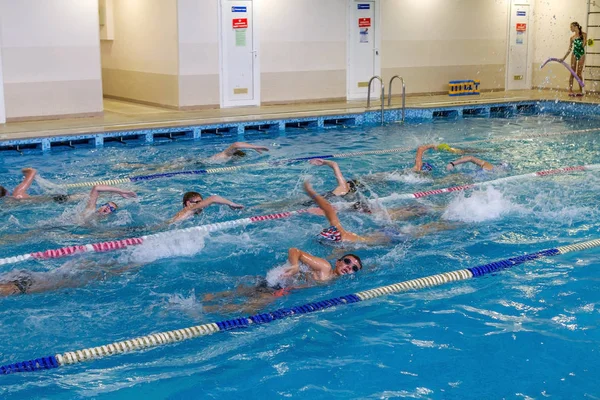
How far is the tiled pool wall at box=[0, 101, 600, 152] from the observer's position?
36.2 ft

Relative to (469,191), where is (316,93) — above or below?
above

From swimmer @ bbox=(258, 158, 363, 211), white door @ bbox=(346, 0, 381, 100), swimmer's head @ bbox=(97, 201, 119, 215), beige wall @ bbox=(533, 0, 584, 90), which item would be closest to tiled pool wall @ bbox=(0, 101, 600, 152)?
white door @ bbox=(346, 0, 381, 100)

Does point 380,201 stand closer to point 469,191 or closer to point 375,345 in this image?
point 469,191

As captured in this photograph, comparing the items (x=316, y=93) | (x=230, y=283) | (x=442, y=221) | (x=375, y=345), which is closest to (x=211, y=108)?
(x=316, y=93)

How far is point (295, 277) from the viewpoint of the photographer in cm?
517

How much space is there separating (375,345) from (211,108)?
10.5m

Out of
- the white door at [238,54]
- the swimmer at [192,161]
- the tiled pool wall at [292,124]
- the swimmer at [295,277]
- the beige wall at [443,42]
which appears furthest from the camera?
the beige wall at [443,42]

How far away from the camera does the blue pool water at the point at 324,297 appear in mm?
3916

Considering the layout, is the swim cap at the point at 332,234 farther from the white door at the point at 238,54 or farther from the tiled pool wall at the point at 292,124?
the white door at the point at 238,54

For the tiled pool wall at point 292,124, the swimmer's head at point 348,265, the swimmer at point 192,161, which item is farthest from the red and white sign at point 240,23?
the swimmer's head at point 348,265

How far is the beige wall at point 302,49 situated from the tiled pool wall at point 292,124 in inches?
75.0

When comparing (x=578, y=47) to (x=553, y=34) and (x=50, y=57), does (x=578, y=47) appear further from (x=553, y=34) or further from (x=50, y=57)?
(x=50, y=57)

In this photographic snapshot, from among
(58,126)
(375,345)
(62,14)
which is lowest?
(375,345)

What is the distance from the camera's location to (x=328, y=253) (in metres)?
5.90
